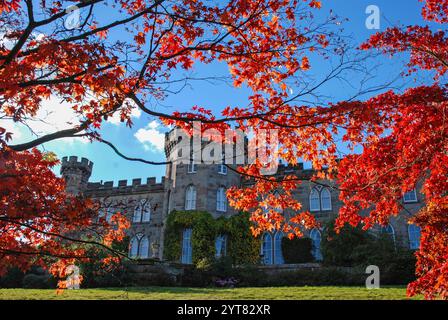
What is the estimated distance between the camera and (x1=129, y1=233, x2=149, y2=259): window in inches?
1198

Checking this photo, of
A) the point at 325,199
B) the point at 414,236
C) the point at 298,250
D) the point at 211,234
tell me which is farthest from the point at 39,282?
the point at 414,236

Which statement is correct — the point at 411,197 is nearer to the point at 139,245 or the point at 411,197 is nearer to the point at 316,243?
the point at 316,243

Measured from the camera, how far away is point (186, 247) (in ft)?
81.6

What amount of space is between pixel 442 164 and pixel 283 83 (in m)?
4.12

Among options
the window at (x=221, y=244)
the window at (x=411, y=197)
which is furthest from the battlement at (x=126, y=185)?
the window at (x=411, y=197)

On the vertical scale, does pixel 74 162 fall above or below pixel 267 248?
above

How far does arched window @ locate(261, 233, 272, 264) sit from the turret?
54.4 feet

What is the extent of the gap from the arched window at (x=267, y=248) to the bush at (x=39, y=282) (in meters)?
13.8

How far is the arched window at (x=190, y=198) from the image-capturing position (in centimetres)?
2605

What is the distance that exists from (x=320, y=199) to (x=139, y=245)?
15.3m

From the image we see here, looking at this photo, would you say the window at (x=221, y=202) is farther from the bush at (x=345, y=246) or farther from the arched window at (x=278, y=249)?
the bush at (x=345, y=246)

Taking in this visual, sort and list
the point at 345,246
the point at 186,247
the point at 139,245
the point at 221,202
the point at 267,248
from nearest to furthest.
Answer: the point at 345,246
the point at 186,247
the point at 221,202
the point at 267,248
the point at 139,245

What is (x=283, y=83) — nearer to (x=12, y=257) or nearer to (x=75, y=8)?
(x=75, y=8)

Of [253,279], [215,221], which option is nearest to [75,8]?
[253,279]
